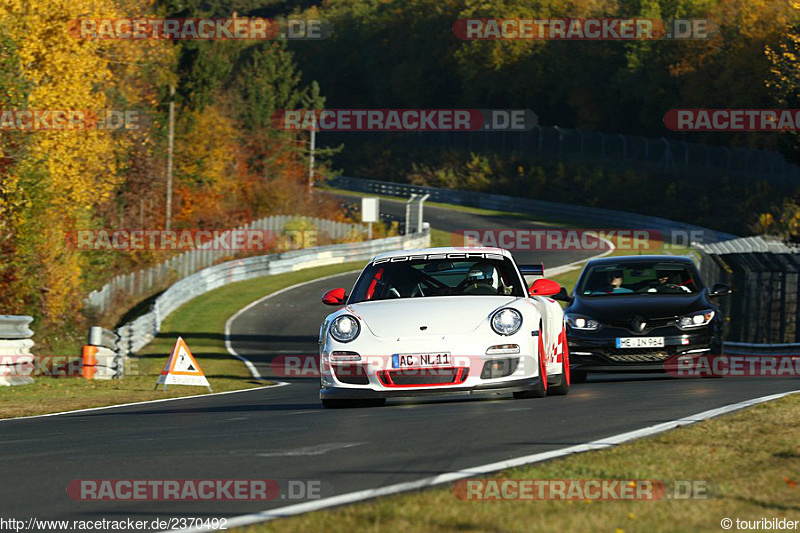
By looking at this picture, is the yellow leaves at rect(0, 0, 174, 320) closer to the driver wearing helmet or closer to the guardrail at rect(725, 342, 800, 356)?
the guardrail at rect(725, 342, 800, 356)

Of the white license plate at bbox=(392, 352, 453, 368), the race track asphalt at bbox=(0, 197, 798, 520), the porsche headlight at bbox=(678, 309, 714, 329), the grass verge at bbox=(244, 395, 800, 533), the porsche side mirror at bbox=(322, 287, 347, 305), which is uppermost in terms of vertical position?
the porsche side mirror at bbox=(322, 287, 347, 305)

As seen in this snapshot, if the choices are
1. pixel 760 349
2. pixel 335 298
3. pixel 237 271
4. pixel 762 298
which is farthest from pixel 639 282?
pixel 237 271

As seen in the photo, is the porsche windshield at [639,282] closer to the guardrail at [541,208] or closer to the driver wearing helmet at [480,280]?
the driver wearing helmet at [480,280]

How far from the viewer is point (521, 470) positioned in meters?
7.58

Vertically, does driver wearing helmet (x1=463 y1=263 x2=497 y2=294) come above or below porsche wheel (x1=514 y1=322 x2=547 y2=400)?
above

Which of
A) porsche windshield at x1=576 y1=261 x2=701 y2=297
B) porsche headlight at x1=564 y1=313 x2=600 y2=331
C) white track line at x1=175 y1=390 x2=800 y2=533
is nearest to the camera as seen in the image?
white track line at x1=175 y1=390 x2=800 y2=533

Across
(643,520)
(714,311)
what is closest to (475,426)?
(643,520)

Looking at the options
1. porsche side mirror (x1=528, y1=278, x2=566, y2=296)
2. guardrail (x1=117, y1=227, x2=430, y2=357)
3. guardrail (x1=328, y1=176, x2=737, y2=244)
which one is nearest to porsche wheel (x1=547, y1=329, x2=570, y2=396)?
porsche side mirror (x1=528, y1=278, x2=566, y2=296)

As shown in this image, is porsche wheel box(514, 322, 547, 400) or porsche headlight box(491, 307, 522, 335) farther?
porsche wheel box(514, 322, 547, 400)

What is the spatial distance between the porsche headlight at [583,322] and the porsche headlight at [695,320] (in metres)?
1.03

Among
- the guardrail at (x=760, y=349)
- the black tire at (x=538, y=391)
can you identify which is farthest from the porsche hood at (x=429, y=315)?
the guardrail at (x=760, y=349)

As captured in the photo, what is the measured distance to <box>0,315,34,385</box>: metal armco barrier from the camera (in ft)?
66.1

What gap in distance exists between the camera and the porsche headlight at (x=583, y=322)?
1597 cm

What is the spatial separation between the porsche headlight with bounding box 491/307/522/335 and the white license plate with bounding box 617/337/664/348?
422 centimetres
